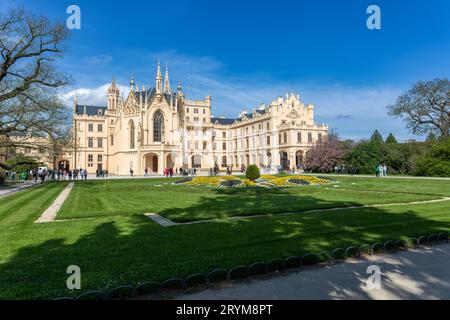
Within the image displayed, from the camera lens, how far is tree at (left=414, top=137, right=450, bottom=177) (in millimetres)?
35125

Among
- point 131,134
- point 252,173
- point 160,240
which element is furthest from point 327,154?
point 160,240

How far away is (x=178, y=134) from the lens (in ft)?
192

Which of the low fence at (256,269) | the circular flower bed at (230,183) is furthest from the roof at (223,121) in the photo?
the low fence at (256,269)

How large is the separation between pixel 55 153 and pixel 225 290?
Result: 2634 cm

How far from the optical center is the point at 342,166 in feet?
165

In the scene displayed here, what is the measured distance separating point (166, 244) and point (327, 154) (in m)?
46.6

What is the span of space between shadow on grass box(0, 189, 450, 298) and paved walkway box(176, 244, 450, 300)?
3.02 ft

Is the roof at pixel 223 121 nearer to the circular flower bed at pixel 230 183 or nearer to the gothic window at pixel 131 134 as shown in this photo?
the gothic window at pixel 131 134

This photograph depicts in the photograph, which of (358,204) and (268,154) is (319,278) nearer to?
(358,204)

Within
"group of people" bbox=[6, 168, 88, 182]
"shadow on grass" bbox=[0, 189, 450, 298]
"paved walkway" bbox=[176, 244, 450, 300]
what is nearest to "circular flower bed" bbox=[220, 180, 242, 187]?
"shadow on grass" bbox=[0, 189, 450, 298]

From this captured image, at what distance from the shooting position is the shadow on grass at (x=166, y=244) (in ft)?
19.3

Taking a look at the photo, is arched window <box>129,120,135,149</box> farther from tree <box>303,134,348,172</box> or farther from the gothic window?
tree <box>303,134,348,172</box>
